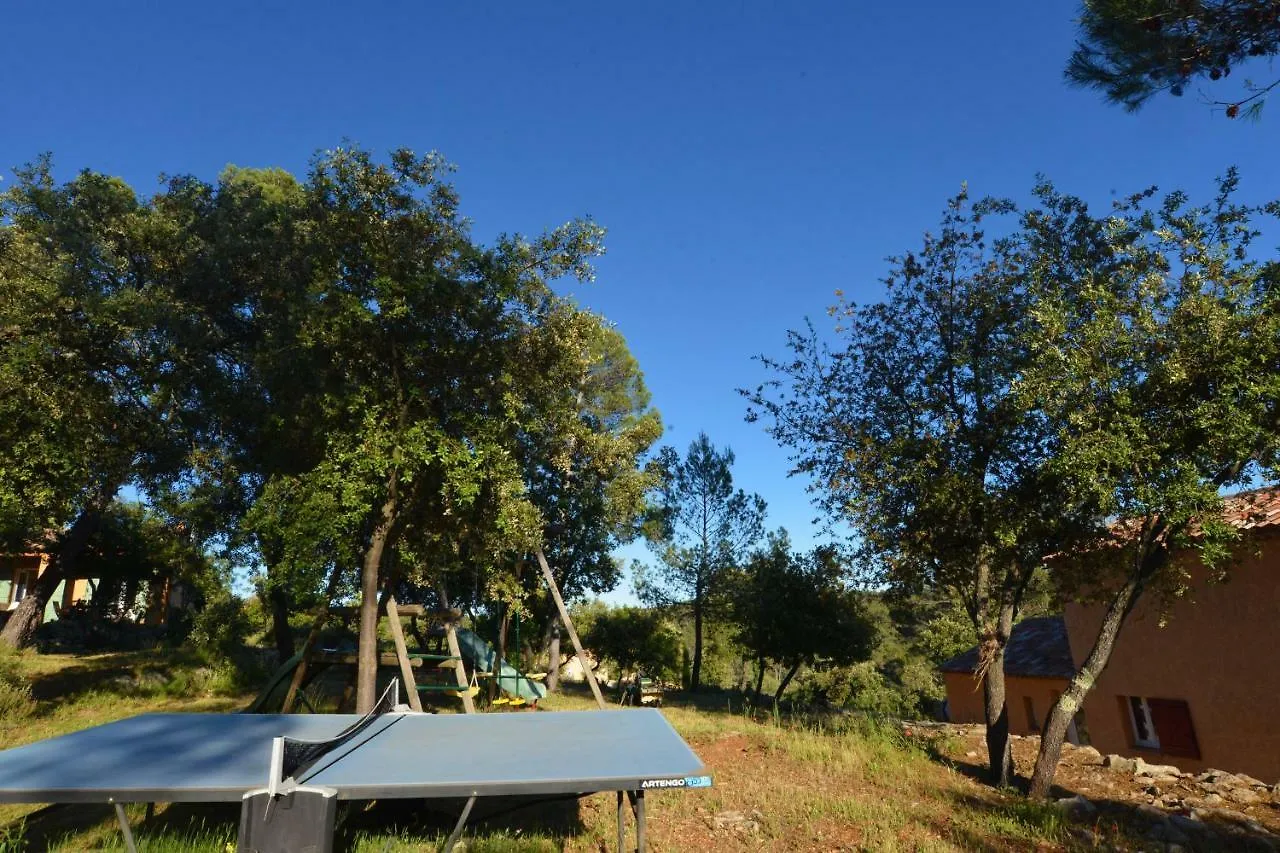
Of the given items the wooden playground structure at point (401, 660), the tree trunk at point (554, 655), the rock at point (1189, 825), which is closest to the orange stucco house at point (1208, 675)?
the rock at point (1189, 825)

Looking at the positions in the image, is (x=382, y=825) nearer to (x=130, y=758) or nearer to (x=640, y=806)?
(x=130, y=758)

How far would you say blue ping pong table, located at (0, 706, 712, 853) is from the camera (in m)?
5.17

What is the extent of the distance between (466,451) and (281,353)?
4033 millimetres

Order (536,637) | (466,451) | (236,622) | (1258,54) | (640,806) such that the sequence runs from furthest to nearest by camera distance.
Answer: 1. (536,637)
2. (236,622)
3. (466,451)
4. (1258,54)
5. (640,806)

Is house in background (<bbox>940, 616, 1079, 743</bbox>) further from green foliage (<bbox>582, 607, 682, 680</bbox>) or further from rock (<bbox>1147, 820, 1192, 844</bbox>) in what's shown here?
green foliage (<bbox>582, 607, 682, 680</bbox>)

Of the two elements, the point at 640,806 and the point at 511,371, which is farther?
the point at 511,371

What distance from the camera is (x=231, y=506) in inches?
655

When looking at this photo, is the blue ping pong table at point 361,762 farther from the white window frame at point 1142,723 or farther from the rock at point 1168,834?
the white window frame at point 1142,723

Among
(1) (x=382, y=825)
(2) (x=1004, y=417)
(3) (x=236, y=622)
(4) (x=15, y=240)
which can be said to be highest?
(4) (x=15, y=240)

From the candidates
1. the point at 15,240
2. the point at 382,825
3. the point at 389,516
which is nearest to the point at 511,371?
the point at 389,516

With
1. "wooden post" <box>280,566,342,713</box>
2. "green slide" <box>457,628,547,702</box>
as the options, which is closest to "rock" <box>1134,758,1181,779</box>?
"green slide" <box>457,628,547,702</box>

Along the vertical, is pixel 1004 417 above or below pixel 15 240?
below

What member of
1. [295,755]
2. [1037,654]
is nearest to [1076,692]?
[295,755]

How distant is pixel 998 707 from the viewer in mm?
11711
